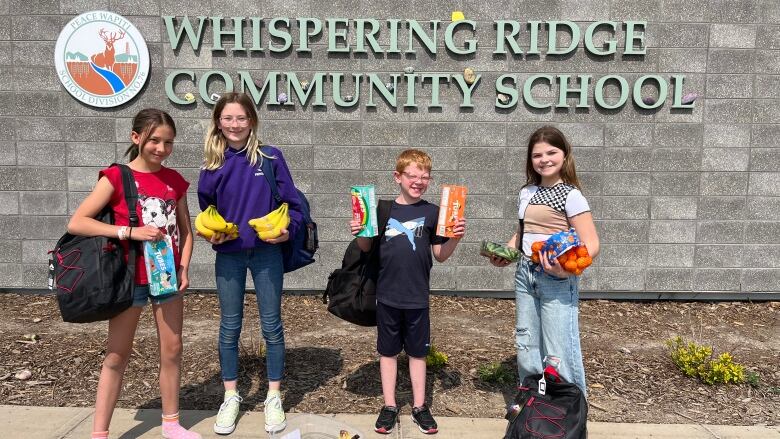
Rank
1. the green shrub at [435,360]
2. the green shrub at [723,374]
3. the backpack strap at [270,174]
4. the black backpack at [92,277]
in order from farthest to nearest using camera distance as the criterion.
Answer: the green shrub at [435,360] → the green shrub at [723,374] → the backpack strap at [270,174] → the black backpack at [92,277]

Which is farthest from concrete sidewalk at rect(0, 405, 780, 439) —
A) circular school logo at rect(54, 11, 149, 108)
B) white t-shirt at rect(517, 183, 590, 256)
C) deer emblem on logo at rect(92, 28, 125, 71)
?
deer emblem on logo at rect(92, 28, 125, 71)

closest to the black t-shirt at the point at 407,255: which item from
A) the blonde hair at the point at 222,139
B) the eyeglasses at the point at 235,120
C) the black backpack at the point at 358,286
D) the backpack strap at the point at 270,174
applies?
the black backpack at the point at 358,286

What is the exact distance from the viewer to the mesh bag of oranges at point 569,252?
2.79m

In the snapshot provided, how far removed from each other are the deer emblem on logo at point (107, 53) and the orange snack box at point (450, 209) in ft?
13.8

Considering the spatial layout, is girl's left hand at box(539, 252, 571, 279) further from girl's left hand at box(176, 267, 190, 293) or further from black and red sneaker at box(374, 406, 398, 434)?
girl's left hand at box(176, 267, 190, 293)

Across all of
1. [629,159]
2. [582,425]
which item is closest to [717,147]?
[629,159]

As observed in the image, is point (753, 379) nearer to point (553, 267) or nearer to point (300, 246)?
point (553, 267)

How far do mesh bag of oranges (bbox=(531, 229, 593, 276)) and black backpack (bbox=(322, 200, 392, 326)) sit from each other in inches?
38.8

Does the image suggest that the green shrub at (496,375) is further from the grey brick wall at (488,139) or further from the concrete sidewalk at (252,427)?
the grey brick wall at (488,139)

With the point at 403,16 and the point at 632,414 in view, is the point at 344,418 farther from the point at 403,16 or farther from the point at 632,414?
Result: the point at 403,16

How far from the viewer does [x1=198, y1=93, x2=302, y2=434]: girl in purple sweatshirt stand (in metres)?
3.17

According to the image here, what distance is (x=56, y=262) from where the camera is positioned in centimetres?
277

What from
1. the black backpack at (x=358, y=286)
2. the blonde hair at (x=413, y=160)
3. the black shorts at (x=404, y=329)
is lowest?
the black shorts at (x=404, y=329)

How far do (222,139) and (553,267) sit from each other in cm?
194
